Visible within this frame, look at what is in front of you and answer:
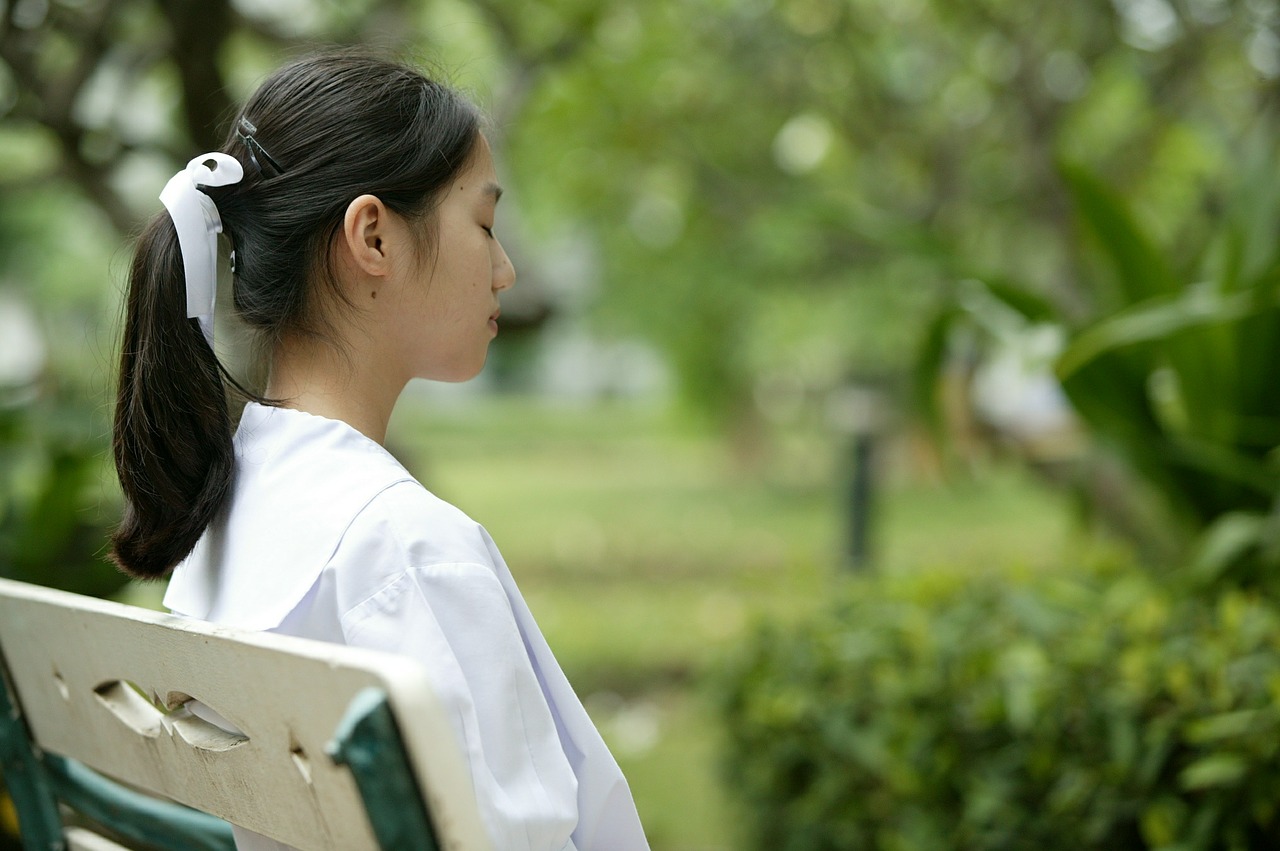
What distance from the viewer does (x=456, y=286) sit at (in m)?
1.04

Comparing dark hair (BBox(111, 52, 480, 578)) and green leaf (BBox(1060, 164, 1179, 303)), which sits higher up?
dark hair (BBox(111, 52, 480, 578))

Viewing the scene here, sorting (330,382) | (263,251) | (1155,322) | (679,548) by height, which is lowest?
(679,548)

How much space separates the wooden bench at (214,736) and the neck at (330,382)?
237 mm

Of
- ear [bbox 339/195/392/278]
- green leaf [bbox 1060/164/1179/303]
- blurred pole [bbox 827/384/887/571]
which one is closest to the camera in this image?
ear [bbox 339/195/392/278]

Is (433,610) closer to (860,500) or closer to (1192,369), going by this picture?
(1192,369)

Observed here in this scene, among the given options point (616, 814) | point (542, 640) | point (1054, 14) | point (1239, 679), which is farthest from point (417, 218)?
point (1054, 14)

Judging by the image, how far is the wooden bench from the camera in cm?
62

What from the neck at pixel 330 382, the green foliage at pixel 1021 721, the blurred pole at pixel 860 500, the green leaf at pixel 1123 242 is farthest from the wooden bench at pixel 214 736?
the blurred pole at pixel 860 500

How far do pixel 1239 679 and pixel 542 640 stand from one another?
4.20 feet

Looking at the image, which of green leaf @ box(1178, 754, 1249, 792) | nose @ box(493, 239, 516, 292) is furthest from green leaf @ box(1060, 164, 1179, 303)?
nose @ box(493, 239, 516, 292)

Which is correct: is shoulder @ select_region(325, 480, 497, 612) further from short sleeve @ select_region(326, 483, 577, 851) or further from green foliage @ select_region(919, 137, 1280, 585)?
green foliage @ select_region(919, 137, 1280, 585)

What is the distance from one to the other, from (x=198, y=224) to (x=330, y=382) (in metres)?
0.16

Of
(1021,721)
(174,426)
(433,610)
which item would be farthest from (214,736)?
(1021,721)

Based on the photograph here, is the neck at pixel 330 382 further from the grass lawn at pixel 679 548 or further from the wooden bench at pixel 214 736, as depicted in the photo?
the grass lawn at pixel 679 548
